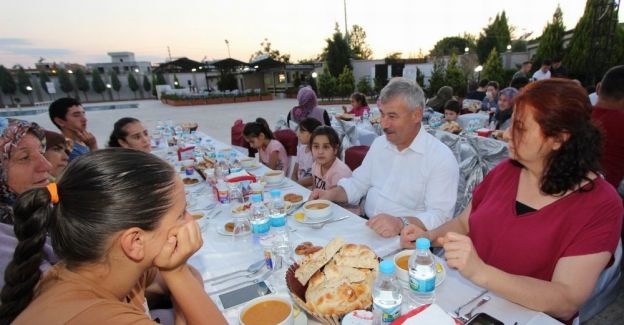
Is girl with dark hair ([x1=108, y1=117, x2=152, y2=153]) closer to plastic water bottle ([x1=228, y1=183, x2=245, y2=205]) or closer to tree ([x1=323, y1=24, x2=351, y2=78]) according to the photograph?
plastic water bottle ([x1=228, y1=183, x2=245, y2=205])

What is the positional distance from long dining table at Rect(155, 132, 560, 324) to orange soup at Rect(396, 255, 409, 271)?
15cm

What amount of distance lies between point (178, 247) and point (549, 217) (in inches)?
56.6

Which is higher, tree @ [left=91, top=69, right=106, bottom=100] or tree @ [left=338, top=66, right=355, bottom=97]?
tree @ [left=91, top=69, right=106, bottom=100]

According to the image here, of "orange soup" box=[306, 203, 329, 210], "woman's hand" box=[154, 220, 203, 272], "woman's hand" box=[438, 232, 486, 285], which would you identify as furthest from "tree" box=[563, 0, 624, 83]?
"woman's hand" box=[154, 220, 203, 272]

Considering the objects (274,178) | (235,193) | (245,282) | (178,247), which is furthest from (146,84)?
(178,247)

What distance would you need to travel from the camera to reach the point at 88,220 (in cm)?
84

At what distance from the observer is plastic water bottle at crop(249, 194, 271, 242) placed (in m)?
1.83

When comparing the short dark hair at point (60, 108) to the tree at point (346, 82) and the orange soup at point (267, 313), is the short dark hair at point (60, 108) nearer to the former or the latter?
the orange soup at point (267, 313)

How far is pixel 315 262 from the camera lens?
111 cm

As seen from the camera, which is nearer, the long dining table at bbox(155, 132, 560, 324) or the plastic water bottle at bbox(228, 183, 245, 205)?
the long dining table at bbox(155, 132, 560, 324)


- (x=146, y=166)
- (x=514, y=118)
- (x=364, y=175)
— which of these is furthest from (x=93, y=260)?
(x=364, y=175)

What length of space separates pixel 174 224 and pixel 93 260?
9.0 inches

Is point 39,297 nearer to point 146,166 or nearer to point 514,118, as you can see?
point 146,166

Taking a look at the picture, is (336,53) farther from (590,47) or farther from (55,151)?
(55,151)
